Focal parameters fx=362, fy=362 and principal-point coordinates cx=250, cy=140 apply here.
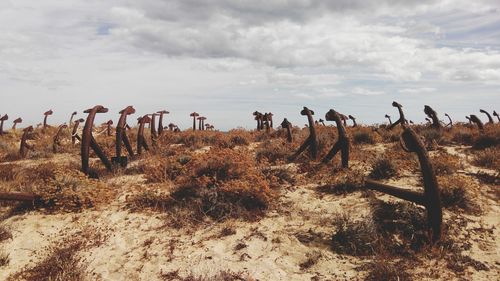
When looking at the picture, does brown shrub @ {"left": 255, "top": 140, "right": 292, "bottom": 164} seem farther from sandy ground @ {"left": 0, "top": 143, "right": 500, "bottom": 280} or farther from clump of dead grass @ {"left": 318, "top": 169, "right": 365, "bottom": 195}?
sandy ground @ {"left": 0, "top": 143, "right": 500, "bottom": 280}

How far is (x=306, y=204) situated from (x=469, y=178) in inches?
146

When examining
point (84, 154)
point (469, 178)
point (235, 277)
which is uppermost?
point (84, 154)

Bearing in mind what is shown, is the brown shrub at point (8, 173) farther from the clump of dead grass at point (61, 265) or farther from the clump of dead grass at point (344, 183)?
the clump of dead grass at point (344, 183)

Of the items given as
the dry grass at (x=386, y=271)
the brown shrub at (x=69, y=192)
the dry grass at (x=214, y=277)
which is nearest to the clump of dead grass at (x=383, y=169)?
the dry grass at (x=386, y=271)

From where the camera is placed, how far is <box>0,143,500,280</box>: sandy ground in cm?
559

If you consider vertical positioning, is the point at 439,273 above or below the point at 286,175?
below

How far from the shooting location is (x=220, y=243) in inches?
250

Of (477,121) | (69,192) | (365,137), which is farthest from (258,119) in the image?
(69,192)

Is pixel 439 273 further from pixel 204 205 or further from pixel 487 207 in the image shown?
pixel 204 205

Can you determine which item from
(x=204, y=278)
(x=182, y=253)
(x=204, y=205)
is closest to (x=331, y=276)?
(x=204, y=278)

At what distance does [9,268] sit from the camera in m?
5.77

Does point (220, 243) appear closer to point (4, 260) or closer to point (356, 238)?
point (356, 238)

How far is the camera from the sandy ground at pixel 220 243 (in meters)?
→ 5.59

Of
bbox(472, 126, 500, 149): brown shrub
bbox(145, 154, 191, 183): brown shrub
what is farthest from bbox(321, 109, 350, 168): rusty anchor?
bbox(472, 126, 500, 149): brown shrub
